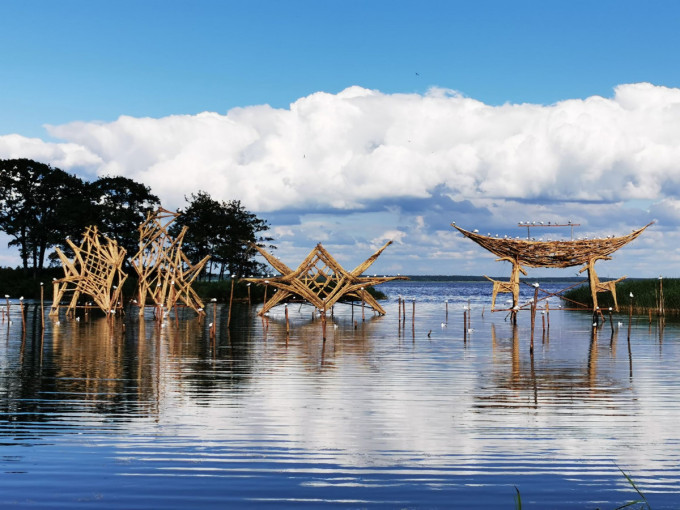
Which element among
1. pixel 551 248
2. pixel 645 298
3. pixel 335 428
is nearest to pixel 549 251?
pixel 551 248

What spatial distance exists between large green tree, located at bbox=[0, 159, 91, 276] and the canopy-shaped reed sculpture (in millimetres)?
40307

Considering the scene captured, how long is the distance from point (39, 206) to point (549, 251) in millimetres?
48205

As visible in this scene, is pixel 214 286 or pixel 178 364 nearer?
pixel 178 364

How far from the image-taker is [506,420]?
13.8 m

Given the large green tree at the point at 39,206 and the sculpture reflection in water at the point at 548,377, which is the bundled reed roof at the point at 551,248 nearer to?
the sculpture reflection in water at the point at 548,377

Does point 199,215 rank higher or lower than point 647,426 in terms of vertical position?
higher

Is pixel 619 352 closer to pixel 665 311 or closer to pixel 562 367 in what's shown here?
pixel 562 367

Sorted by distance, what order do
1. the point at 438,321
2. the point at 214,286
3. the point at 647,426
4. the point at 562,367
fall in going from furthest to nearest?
the point at 214,286, the point at 438,321, the point at 562,367, the point at 647,426

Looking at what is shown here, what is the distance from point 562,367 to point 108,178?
2216 inches

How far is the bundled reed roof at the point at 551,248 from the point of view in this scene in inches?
1538

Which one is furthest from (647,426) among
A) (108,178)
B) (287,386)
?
(108,178)

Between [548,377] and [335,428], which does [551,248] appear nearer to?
[548,377]

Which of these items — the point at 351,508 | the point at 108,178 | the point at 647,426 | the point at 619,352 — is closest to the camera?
the point at 351,508

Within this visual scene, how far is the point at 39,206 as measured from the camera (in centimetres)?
6869
